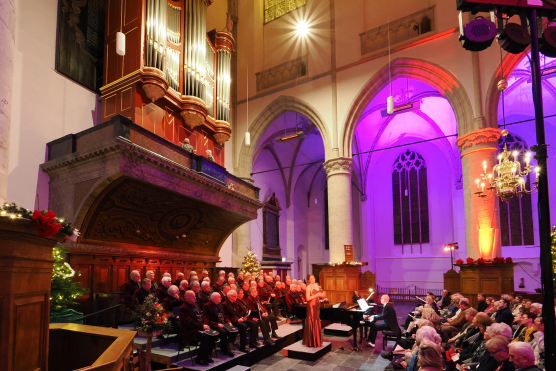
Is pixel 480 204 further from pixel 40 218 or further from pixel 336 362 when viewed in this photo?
pixel 40 218

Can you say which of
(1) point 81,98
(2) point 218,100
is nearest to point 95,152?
(1) point 81,98

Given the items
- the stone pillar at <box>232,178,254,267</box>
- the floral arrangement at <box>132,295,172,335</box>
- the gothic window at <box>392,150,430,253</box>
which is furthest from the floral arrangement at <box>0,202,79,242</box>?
the gothic window at <box>392,150,430,253</box>

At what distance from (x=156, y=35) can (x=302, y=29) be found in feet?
25.9

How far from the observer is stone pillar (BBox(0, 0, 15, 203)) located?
3289mm

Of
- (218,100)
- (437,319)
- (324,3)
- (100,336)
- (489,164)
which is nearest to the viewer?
(100,336)

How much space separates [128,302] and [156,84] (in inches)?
189

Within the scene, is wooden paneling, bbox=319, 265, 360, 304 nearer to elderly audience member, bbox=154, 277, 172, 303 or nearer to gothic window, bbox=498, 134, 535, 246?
elderly audience member, bbox=154, 277, 172, 303

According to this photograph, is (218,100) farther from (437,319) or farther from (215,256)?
(437,319)

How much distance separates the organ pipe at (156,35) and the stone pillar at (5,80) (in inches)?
230

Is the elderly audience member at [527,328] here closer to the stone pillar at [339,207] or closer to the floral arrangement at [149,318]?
the floral arrangement at [149,318]

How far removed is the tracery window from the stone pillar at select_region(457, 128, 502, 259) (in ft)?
30.0

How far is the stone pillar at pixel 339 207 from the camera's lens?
13906 millimetres

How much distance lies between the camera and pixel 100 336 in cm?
355

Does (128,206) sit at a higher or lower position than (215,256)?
higher
